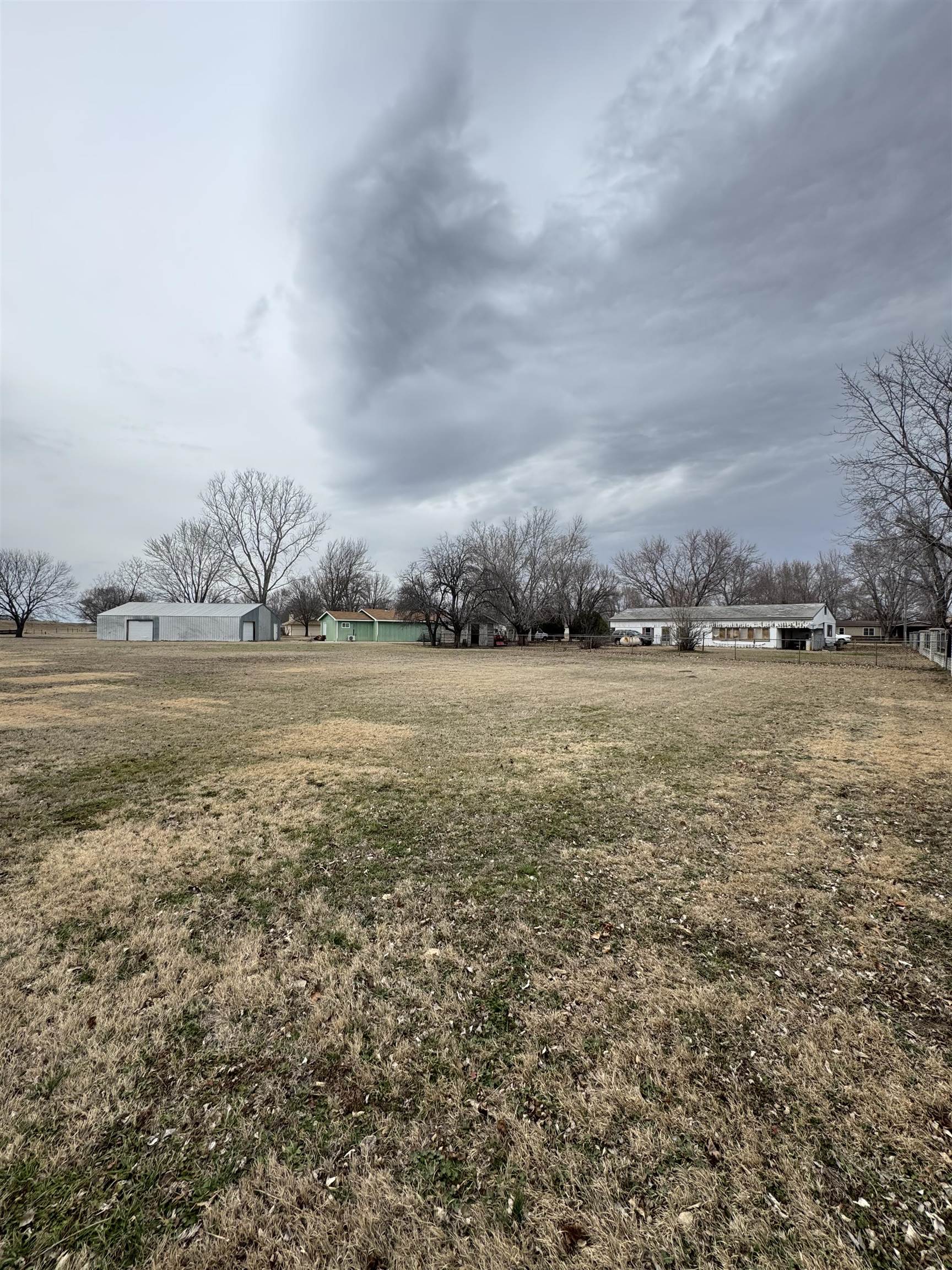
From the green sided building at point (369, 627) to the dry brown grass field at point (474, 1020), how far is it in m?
51.9

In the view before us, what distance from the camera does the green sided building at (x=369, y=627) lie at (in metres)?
57.7

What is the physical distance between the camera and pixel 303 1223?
175cm

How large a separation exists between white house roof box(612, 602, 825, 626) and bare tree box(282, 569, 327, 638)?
4424 centimetres

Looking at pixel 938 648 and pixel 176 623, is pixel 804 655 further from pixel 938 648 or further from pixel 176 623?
pixel 176 623

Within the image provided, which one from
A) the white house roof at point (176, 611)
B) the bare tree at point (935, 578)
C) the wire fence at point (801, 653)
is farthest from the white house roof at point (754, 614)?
the white house roof at point (176, 611)

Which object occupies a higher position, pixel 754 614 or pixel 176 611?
pixel 176 611

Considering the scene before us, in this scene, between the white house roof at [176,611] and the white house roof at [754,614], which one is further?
the white house roof at [176,611]

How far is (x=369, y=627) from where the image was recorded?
2314 inches

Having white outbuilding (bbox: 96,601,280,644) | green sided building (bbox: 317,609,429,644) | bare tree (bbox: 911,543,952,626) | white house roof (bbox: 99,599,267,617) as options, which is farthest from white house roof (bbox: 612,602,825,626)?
white house roof (bbox: 99,599,267,617)

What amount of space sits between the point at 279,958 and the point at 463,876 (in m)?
1.49

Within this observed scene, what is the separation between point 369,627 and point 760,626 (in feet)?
131

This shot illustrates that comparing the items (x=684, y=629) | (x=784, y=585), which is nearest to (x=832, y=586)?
(x=784, y=585)

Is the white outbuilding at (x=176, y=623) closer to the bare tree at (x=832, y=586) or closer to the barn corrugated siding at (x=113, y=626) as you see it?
the barn corrugated siding at (x=113, y=626)

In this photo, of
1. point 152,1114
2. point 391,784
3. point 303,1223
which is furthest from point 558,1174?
point 391,784
